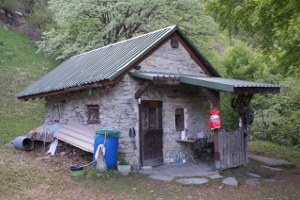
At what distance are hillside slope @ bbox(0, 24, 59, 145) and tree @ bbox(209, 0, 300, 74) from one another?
941cm

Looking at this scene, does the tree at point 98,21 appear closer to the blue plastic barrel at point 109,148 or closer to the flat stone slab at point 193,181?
the blue plastic barrel at point 109,148

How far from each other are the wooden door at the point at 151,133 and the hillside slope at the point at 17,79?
6431 millimetres

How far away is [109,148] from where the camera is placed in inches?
354

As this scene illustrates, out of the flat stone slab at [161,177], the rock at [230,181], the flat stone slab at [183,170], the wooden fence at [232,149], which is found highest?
the wooden fence at [232,149]

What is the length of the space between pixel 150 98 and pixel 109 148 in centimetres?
198

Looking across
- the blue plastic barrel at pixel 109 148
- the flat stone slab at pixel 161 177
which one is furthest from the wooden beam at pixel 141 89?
the flat stone slab at pixel 161 177

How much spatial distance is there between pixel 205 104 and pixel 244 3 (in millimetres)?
3462

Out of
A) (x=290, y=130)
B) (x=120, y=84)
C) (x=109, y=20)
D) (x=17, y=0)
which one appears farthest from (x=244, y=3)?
(x=17, y=0)

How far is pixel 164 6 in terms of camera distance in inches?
701

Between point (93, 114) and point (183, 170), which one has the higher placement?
point (93, 114)

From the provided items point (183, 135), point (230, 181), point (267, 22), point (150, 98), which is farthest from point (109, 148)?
point (267, 22)

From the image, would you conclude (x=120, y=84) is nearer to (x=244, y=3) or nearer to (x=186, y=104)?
(x=186, y=104)

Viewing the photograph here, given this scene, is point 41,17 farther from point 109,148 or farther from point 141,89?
point 109,148

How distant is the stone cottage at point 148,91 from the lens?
942cm
